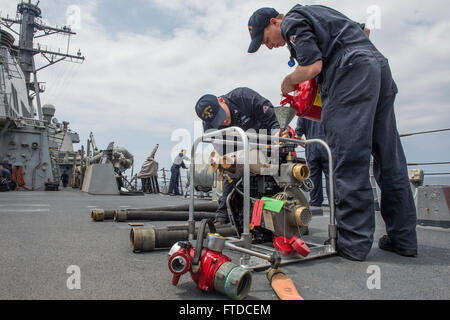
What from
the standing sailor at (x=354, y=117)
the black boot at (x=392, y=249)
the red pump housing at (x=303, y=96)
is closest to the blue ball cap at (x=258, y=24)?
the standing sailor at (x=354, y=117)

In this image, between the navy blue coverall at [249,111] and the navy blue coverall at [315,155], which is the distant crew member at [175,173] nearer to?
the navy blue coverall at [315,155]

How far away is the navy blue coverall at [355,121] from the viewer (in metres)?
1.71

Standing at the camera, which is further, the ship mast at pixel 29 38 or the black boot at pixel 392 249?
the ship mast at pixel 29 38

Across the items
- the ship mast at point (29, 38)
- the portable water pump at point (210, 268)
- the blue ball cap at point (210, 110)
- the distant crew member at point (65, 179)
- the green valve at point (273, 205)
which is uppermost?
the ship mast at point (29, 38)

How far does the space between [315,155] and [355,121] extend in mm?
2178

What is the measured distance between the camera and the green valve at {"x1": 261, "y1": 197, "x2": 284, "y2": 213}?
1.61 m

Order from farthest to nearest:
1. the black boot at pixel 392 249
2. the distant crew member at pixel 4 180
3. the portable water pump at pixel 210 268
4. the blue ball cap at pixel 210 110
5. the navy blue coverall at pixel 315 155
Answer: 1. the distant crew member at pixel 4 180
2. the navy blue coverall at pixel 315 155
3. the blue ball cap at pixel 210 110
4. the black boot at pixel 392 249
5. the portable water pump at pixel 210 268

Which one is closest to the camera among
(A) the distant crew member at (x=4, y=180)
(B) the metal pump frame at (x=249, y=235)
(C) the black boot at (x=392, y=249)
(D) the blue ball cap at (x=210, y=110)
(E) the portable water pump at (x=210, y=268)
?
(E) the portable water pump at (x=210, y=268)

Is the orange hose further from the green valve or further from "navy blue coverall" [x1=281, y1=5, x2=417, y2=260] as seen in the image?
"navy blue coverall" [x1=281, y1=5, x2=417, y2=260]

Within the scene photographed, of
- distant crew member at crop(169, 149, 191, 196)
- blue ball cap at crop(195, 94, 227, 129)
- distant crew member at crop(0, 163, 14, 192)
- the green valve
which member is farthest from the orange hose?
distant crew member at crop(0, 163, 14, 192)

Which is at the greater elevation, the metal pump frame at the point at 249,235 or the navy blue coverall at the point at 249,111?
the navy blue coverall at the point at 249,111

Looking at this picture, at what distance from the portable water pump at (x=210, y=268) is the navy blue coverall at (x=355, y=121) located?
0.91 metres
